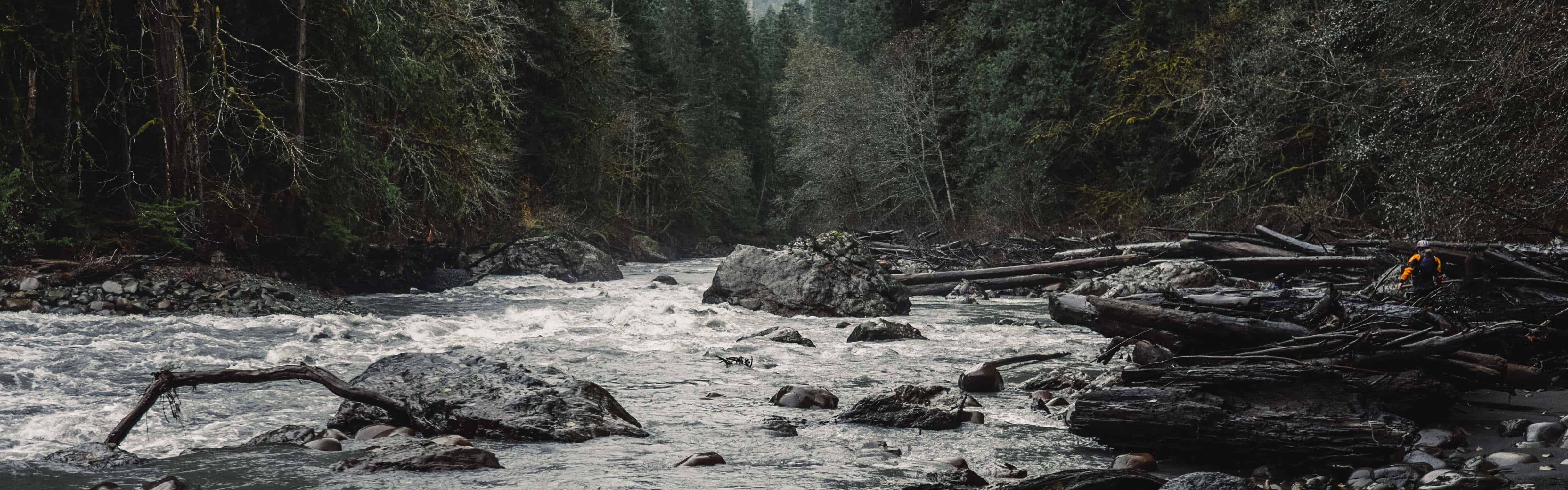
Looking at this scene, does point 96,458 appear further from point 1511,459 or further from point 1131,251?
point 1131,251

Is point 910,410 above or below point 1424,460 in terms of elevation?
below

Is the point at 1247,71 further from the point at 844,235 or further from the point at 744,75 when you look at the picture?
the point at 744,75

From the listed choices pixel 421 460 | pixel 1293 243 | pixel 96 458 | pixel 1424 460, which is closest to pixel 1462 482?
pixel 1424 460

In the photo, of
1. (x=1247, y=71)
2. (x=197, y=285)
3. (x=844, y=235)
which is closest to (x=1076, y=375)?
(x=844, y=235)

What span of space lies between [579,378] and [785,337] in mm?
3375

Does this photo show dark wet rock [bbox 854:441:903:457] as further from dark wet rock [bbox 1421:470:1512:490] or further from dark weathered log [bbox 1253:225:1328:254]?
dark weathered log [bbox 1253:225:1328:254]

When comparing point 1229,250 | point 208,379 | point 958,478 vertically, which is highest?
point 1229,250

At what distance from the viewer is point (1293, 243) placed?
1325 cm

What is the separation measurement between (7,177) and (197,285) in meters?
2.26

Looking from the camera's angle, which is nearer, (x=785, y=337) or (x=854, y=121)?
(x=785, y=337)

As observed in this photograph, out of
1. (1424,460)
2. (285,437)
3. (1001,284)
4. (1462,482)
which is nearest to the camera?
(1462,482)

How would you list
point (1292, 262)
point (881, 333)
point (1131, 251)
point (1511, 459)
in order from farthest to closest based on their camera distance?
1. point (1131, 251)
2. point (1292, 262)
3. point (881, 333)
4. point (1511, 459)

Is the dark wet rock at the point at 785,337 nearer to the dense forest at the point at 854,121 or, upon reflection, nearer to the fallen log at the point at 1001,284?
the dense forest at the point at 854,121

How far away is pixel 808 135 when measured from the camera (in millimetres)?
37219
